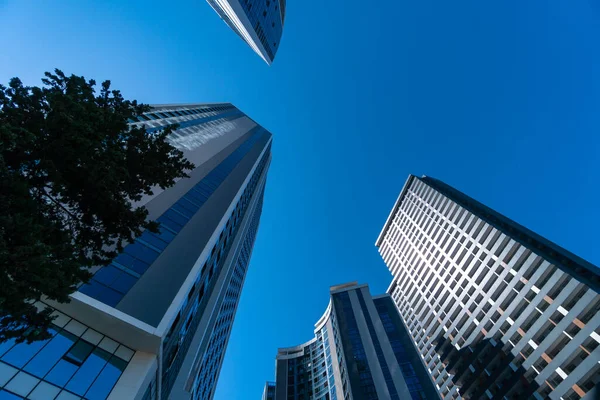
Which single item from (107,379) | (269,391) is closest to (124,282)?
(107,379)

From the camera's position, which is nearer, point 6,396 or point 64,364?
point 6,396

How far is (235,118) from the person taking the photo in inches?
4252

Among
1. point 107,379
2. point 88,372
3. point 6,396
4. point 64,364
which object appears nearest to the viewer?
point 6,396

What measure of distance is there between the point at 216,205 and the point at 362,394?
134ft

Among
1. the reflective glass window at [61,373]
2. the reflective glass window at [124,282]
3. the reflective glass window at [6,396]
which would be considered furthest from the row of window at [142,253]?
the reflective glass window at [6,396]

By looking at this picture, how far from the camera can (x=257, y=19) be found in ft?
187

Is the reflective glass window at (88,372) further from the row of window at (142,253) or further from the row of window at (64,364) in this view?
the row of window at (142,253)

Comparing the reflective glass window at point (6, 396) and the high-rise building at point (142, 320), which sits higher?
the high-rise building at point (142, 320)

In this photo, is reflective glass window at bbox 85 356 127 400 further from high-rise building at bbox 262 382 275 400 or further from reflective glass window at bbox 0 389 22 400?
high-rise building at bbox 262 382 275 400

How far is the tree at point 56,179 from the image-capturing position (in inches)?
315

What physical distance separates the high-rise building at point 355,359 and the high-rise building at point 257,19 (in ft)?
212

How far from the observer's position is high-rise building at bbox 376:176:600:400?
3173 centimetres

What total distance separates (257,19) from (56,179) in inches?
2292

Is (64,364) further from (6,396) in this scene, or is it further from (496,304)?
(496,304)
